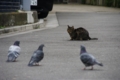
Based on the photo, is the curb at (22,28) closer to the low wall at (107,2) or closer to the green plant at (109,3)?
the low wall at (107,2)

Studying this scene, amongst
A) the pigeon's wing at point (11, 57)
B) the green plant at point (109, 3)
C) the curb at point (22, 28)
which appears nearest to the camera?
the pigeon's wing at point (11, 57)

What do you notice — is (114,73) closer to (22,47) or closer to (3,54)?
(3,54)

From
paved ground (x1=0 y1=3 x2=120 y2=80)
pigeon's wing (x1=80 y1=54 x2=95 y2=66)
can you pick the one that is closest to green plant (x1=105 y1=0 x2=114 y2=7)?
paved ground (x1=0 y1=3 x2=120 y2=80)

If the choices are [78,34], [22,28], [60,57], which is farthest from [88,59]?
[22,28]

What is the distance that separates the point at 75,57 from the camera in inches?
408

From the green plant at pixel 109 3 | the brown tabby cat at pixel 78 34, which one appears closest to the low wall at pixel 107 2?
the green plant at pixel 109 3

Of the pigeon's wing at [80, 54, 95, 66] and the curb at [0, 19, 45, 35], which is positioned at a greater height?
the pigeon's wing at [80, 54, 95, 66]

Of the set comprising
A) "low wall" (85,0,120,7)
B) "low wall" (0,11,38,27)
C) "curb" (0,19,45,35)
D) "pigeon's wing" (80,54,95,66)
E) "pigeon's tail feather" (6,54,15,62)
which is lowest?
"low wall" (85,0,120,7)

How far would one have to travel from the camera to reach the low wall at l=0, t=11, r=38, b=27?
16.0 metres

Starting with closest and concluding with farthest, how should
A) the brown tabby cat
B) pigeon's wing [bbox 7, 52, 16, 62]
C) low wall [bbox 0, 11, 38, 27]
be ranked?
pigeon's wing [bbox 7, 52, 16, 62] < the brown tabby cat < low wall [bbox 0, 11, 38, 27]

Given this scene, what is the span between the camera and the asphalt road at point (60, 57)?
812 cm

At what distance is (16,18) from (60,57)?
Result: 6725 millimetres

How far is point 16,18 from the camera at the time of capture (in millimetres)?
16750

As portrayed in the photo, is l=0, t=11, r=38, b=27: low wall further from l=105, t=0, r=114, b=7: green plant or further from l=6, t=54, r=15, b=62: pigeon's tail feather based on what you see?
l=105, t=0, r=114, b=7: green plant
